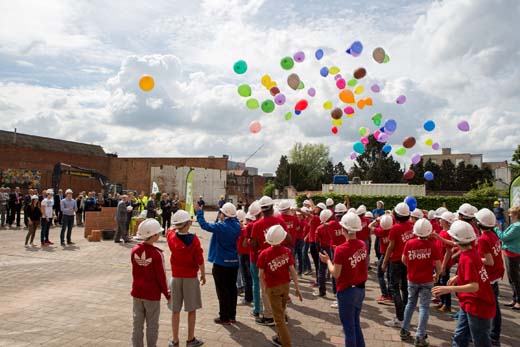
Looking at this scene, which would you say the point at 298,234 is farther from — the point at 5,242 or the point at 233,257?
the point at 5,242

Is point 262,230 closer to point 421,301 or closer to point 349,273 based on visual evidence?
point 349,273

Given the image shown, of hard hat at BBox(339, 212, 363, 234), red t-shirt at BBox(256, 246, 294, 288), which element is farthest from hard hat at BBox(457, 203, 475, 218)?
red t-shirt at BBox(256, 246, 294, 288)

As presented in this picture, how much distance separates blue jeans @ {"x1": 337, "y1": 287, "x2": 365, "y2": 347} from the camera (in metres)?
4.18

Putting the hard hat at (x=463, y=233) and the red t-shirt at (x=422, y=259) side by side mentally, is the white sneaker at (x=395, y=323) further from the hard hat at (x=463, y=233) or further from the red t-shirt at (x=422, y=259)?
the hard hat at (x=463, y=233)

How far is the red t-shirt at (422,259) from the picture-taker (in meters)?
5.02

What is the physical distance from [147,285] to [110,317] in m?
2.15

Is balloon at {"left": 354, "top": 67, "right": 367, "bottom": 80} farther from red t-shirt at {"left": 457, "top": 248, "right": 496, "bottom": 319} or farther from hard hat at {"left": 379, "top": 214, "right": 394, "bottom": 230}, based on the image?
red t-shirt at {"left": 457, "top": 248, "right": 496, "bottom": 319}

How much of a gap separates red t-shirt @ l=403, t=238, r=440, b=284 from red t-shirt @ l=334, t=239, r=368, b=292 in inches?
44.2

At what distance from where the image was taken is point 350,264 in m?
4.25

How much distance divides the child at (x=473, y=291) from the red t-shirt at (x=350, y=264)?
803 millimetres

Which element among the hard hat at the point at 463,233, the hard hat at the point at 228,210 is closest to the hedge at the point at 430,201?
the hard hat at the point at 228,210

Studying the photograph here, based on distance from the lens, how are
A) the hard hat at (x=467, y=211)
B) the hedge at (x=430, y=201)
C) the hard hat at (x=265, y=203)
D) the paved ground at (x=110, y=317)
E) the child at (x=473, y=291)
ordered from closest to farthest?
the child at (x=473, y=291)
the paved ground at (x=110, y=317)
the hard hat at (x=467, y=211)
the hard hat at (x=265, y=203)
the hedge at (x=430, y=201)

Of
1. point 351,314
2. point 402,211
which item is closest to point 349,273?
point 351,314

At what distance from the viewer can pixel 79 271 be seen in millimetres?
9016
